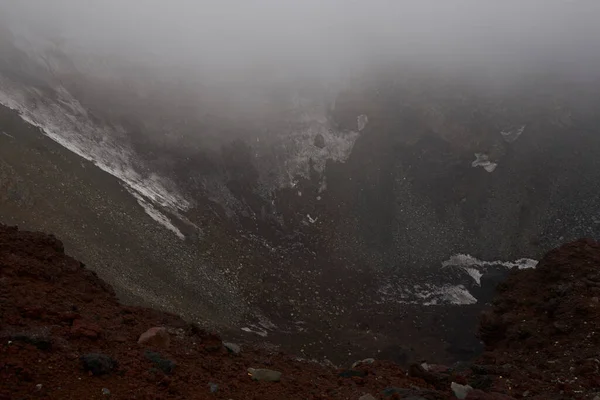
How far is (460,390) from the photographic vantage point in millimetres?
15203

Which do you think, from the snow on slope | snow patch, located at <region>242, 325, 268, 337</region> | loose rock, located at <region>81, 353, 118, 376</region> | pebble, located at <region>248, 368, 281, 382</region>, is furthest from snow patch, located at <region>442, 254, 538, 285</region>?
loose rock, located at <region>81, 353, 118, 376</region>

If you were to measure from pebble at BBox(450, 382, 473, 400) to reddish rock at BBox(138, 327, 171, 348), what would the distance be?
8.66 metres

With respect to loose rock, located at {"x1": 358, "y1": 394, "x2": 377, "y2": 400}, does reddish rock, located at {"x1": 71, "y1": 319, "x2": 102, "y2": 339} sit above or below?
below

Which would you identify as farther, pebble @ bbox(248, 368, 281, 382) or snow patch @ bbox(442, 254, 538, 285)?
snow patch @ bbox(442, 254, 538, 285)

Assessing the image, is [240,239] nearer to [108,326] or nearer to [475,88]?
[108,326]

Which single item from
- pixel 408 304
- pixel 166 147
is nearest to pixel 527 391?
pixel 408 304

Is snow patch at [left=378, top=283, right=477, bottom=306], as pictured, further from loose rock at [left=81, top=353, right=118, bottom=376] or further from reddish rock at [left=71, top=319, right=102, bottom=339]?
loose rock at [left=81, top=353, right=118, bottom=376]

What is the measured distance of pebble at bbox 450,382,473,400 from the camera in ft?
48.8

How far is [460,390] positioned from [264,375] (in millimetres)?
6023

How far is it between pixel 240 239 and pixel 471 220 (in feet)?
90.2

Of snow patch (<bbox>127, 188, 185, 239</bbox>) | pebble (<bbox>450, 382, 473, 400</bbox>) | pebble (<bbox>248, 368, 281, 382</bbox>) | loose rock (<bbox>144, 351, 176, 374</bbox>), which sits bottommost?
loose rock (<bbox>144, 351, 176, 374</bbox>)

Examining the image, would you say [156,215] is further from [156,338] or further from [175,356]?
[175,356]

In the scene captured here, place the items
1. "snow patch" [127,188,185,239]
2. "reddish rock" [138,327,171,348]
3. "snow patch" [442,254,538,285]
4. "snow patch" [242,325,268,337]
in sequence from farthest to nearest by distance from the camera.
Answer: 1. "snow patch" [442,254,538,285]
2. "snow patch" [127,188,185,239]
3. "snow patch" [242,325,268,337]
4. "reddish rock" [138,327,171,348]

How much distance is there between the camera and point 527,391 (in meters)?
16.7
